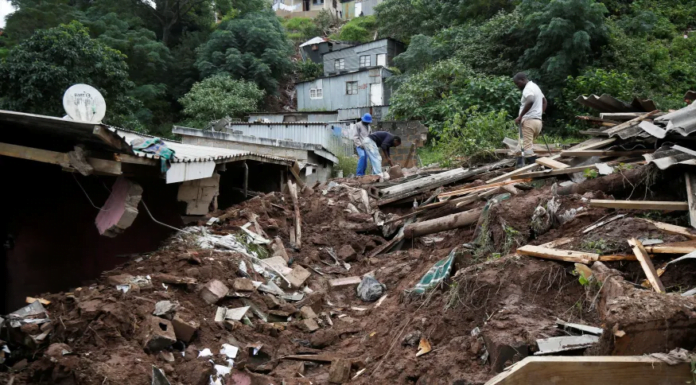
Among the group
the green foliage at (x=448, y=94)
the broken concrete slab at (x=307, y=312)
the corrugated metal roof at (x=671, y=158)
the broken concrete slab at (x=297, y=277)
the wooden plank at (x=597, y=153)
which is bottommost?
the broken concrete slab at (x=307, y=312)

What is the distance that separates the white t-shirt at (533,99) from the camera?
8.47m

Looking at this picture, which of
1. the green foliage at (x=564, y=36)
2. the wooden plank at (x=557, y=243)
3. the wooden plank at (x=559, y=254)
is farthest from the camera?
Answer: the green foliage at (x=564, y=36)

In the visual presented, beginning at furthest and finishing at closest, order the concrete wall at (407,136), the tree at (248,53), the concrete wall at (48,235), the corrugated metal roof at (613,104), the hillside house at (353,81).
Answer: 1. the tree at (248,53)
2. the hillside house at (353,81)
3. the concrete wall at (407,136)
4. the corrugated metal roof at (613,104)
5. the concrete wall at (48,235)

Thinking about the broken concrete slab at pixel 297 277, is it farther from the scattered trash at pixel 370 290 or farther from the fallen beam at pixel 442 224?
the fallen beam at pixel 442 224

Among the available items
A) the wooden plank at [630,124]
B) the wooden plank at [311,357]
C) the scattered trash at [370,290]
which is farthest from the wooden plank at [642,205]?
the wooden plank at [311,357]

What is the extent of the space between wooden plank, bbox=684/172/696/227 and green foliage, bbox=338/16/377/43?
41.9 m

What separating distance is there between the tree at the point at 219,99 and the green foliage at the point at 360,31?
16.6 m

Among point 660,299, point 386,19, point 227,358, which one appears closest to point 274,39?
point 386,19

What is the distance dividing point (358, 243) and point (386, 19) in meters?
30.0

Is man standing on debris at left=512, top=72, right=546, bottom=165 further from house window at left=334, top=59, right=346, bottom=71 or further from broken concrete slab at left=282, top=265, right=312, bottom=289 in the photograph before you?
house window at left=334, top=59, right=346, bottom=71

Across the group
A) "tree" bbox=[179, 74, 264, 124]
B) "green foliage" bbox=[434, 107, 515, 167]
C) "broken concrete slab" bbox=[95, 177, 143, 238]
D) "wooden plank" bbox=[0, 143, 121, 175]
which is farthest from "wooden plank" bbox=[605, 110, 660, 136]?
"tree" bbox=[179, 74, 264, 124]

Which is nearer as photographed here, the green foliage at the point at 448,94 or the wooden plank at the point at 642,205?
the wooden plank at the point at 642,205

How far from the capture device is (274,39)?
35.2 metres

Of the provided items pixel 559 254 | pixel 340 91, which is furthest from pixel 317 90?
pixel 559 254
